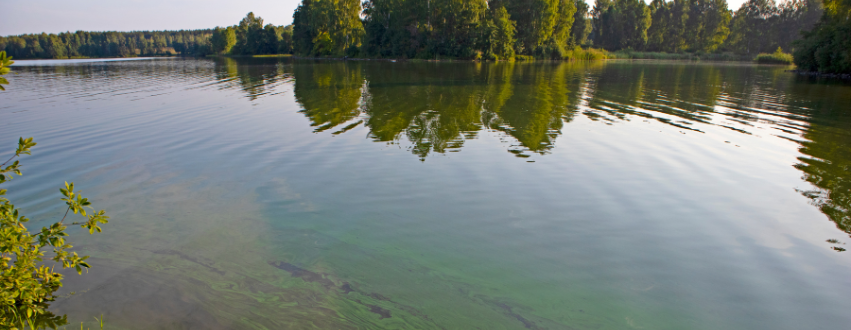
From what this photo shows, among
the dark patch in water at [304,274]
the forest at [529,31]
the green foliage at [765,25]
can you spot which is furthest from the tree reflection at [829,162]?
the green foliage at [765,25]

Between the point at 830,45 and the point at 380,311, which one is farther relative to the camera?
the point at 830,45

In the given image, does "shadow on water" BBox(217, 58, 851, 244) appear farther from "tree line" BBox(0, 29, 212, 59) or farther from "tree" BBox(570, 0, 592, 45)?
"tree line" BBox(0, 29, 212, 59)

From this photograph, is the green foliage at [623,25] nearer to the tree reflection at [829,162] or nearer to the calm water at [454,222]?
the tree reflection at [829,162]

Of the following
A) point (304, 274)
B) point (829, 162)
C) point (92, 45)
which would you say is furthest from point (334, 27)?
point (92, 45)

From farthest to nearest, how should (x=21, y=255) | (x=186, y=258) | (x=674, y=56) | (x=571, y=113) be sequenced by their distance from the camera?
(x=674, y=56) → (x=571, y=113) → (x=186, y=258) → (x=21, y=255)

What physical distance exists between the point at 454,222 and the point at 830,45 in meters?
45.8

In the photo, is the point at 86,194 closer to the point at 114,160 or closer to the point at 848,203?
the point at 114,160

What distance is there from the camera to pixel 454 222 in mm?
6074

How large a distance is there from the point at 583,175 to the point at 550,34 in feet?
246

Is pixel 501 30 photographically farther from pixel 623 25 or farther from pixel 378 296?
pixel 378 296

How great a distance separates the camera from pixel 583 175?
27.0ft

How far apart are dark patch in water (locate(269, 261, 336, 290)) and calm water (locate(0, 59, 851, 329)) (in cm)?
2

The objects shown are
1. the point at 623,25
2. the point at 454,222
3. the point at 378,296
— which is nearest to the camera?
the point at 378,296

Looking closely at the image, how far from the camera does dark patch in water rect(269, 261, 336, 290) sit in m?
4.53
